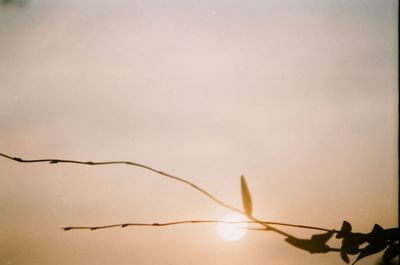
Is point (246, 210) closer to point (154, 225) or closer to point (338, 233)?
point (154, 225)

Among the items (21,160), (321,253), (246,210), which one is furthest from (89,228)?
(321,253)

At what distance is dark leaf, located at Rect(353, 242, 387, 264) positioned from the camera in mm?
1002

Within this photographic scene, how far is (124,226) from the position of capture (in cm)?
77

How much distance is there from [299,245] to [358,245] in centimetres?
36

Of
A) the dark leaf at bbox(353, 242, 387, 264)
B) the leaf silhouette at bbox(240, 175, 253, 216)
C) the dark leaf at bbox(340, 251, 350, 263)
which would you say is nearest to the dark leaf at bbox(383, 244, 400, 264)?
the dark leaf at bbox(353, 242, 387, 264)

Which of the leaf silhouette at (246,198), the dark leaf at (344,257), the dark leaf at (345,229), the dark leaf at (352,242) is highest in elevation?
the leaf silhouette at (246,198)

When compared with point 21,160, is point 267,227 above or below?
below

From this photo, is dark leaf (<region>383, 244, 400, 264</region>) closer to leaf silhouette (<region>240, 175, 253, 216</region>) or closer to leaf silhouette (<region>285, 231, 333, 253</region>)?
leaf silhouette (<region>285, 231, 333, 253</region>)

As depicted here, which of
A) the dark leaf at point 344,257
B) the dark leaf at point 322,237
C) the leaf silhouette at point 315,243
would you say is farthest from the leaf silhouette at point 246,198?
the dark leaf at point 344,257

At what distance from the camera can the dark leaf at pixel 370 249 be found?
1002 mm

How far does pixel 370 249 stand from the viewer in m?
1.02

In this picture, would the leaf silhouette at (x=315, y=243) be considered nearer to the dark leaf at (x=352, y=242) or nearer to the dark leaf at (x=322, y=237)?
the dark leaf at (x=322, y=237)

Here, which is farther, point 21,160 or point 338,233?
point 338,233

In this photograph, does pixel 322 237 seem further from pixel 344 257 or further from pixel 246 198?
pixel 246 198
